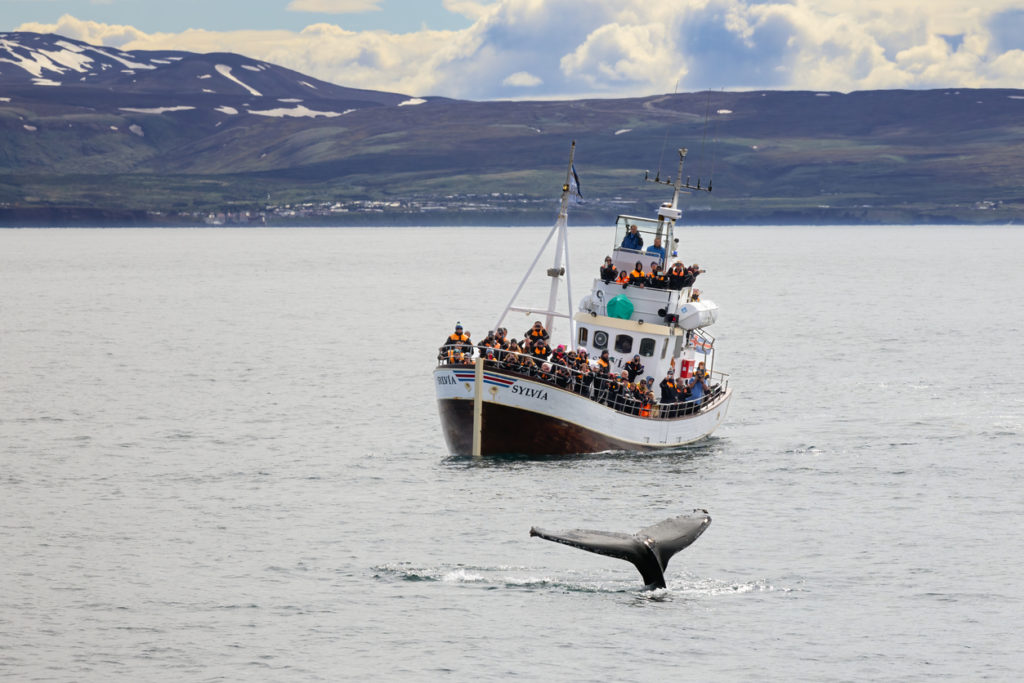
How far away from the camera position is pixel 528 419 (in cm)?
5156

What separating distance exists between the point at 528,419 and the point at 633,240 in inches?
432

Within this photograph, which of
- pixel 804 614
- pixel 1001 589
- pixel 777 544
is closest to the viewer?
pixel 804 614

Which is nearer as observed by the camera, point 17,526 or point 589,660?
point 589,660

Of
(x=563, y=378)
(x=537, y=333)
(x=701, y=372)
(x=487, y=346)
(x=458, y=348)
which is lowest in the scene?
(x=701, y=372)

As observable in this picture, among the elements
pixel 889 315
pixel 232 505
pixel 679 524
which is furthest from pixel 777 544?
pixel 889 315

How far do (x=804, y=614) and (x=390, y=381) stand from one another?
5245 centimetres

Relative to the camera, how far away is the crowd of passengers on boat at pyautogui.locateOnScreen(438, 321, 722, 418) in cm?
5122

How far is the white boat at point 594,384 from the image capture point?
51188 mm

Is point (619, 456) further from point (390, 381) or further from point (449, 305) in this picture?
point (449, 305)

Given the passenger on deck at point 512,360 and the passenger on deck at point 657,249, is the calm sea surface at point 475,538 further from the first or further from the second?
the passenger on deck at point 657,249

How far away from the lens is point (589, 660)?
3312 cm

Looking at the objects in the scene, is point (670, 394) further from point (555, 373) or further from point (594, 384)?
point (555, 373)

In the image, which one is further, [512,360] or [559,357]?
[559,357]

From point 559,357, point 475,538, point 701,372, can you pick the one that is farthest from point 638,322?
point 475,538
